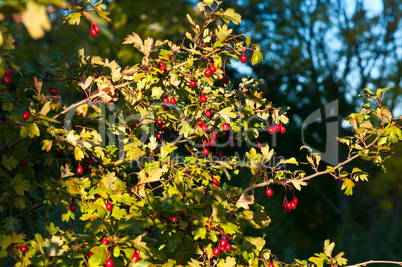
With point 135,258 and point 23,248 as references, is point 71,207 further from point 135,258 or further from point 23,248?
point 135,258

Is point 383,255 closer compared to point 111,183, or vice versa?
point 111,183

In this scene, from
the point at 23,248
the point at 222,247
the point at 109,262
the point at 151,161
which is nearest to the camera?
the point at 109,262

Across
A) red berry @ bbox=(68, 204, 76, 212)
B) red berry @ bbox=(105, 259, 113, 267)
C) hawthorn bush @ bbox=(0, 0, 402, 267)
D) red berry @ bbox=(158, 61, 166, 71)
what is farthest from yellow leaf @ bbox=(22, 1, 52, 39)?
red berry @ bbox=(68, 204, 76, 212)

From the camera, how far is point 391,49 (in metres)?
13.2

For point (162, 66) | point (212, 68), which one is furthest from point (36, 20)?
point (212, 68)

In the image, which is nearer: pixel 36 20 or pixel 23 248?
pixel 36 20

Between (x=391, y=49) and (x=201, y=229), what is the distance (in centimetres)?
1258

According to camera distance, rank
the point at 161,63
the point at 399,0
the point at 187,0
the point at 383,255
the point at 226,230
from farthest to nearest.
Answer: the point at 187,0
the point at 399,0
the point at 383,255
the point at 161,63
the point at 226,230

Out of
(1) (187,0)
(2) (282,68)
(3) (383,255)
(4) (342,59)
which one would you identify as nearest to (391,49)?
(4) (342,59)

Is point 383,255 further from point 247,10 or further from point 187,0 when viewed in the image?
point 187,0

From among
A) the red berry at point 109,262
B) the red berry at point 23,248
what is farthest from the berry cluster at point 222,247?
the red berry at point 23,248

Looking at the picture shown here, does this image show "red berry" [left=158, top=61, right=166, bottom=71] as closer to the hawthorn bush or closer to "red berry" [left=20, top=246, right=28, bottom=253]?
the hawthorn bush

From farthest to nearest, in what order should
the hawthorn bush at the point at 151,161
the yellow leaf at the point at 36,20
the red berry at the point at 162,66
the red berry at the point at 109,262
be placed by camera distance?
the red berry at the point at 162,66 → the hawthorn bush at the point at 151,161 → the red berry at the point at 109,262 → the yellow leaf at the point at 36,20

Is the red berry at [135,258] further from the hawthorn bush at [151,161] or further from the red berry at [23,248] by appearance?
the red berry at [23,248]
